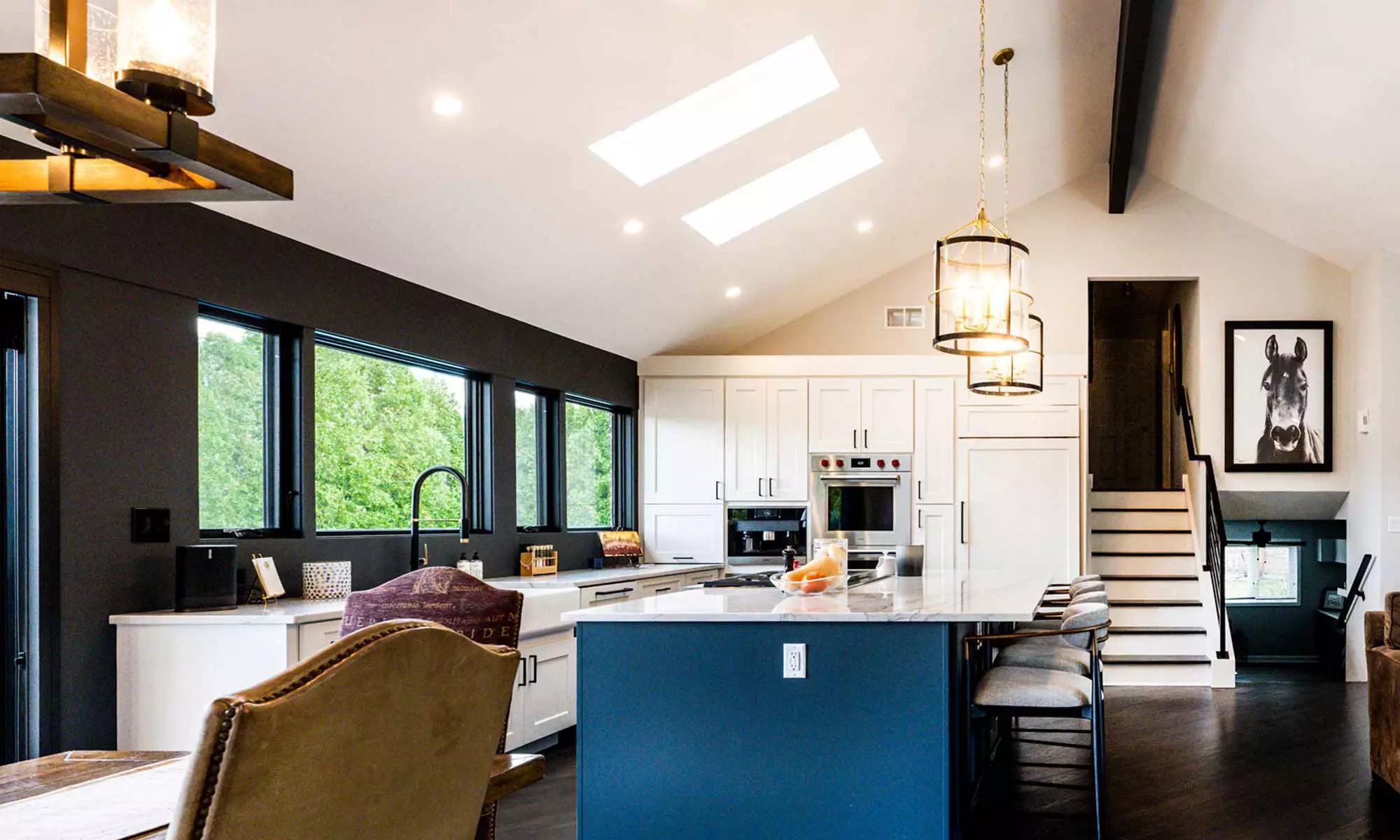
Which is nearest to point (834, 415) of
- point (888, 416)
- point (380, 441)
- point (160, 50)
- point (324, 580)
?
point (888, 416)

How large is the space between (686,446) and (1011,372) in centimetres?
333

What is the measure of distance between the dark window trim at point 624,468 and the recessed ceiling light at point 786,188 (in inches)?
76.8

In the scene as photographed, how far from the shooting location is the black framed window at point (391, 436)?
16.5 feet

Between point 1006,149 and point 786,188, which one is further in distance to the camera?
point 1006,149

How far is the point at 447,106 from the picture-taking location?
13.7 feet

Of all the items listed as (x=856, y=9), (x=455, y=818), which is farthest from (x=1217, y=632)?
(x=455, y=818)

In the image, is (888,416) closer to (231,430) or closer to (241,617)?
(231,430)

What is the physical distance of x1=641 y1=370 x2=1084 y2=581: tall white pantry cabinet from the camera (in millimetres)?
8070

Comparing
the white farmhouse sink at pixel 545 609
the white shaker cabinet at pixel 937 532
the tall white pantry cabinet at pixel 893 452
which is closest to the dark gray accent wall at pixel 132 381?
the white farmhouse sink at pixel 545 609

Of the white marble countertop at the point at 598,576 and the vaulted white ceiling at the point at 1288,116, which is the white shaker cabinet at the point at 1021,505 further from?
the vaulted white ceiling at the point at 1288,116

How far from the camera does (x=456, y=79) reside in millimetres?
4059

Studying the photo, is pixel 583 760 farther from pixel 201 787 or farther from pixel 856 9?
pixel 856 9

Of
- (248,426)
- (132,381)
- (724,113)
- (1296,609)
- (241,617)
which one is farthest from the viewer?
(1296,609)

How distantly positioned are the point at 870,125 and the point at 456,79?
2865mm
